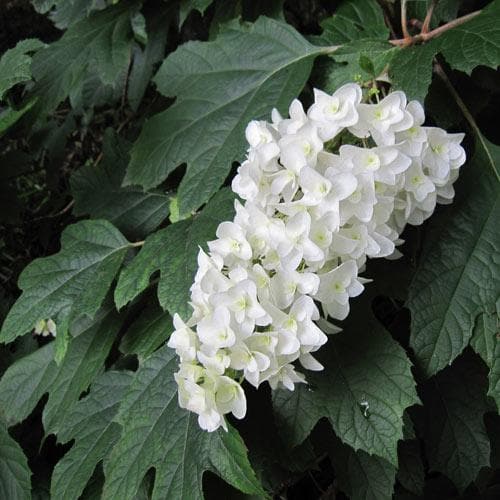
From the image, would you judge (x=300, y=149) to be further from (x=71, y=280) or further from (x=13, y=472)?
(x=13, y=472)

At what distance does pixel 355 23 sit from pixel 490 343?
2.27 feet

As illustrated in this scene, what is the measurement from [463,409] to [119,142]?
97cm

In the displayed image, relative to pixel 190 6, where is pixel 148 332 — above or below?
below

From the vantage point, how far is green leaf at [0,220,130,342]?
1.26m

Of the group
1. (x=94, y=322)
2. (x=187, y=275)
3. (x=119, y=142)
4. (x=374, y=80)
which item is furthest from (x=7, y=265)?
(x=374, y=80)

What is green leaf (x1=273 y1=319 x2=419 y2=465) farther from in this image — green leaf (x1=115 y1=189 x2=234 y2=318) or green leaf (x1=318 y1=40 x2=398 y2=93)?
green leaf (x1=318 y1=40 x2=398 y2=93)

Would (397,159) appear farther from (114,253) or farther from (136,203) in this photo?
(136,203)

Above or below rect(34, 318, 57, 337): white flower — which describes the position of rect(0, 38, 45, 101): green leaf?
above

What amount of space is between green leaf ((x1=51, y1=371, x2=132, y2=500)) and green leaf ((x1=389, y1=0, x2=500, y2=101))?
68 centimetres

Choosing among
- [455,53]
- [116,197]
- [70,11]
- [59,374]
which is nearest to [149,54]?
[70,11]

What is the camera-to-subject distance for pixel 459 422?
1.18 meters

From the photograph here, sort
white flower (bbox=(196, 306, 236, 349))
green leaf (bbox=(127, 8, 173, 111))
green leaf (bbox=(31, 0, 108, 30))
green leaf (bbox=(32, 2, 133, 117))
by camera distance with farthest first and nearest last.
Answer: green leaf (bbox=(31, 0, 108, 30)), green leaf (bbox=(127, 8, 173, 111)), green leaf (bbox=(32, 2, 133, 117)), white flower (bbox=(196, 306, 236, 349))

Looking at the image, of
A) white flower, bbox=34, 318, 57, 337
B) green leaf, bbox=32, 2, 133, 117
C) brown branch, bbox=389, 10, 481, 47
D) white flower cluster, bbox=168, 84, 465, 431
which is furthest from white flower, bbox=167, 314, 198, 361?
white flower, bbox=34, 318, 57, 337

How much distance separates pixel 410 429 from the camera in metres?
1.04
